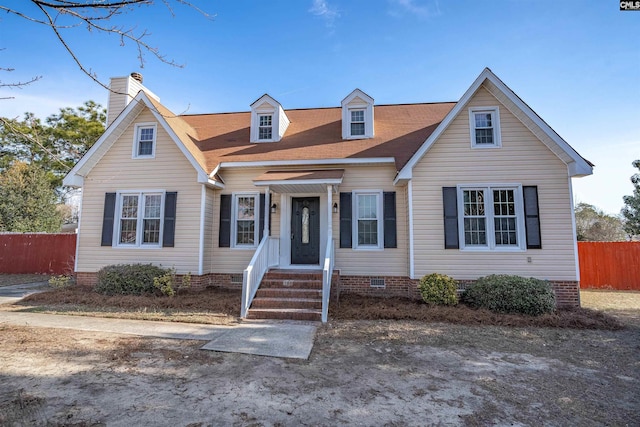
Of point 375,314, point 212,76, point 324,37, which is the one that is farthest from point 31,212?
point 375,314

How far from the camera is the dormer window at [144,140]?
10312 millimetres

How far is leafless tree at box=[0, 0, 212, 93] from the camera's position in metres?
3.52

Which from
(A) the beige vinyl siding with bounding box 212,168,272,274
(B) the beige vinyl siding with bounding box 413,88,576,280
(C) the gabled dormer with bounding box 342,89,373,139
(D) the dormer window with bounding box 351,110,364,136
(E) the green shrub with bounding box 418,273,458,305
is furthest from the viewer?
(D) the dormer window with bounding box 351,110,364,136

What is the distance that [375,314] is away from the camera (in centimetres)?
738

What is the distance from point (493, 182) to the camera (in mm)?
8805

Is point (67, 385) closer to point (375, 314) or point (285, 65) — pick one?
point (375, 314)

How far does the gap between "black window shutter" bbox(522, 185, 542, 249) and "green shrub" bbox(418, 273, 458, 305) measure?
8.00ft

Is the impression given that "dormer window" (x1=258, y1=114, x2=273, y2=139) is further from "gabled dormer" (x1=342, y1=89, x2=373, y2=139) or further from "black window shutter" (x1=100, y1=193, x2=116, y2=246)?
"black window shutter" (x1=100, y1=193, x2=116, y2=246)

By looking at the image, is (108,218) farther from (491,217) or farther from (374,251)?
(491,217)

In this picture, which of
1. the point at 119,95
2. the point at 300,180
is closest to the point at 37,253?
the point at 119,95

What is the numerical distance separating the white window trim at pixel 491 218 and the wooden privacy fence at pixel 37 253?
1643 centimetres

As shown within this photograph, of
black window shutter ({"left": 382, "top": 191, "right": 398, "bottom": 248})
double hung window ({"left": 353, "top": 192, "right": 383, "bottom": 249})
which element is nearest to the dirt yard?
black window shutter ({"left": 382, "top": 191, "right": 398, "bottom": 248})

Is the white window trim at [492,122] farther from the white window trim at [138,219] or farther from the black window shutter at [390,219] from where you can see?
the white window trim at [138,219]

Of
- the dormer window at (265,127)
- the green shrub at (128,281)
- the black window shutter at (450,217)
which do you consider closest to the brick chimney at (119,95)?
the dormer window at (265,127)
